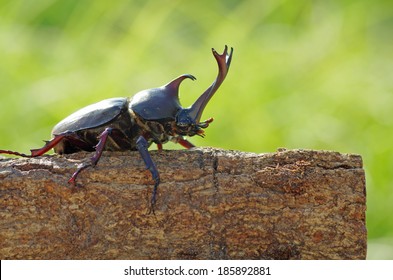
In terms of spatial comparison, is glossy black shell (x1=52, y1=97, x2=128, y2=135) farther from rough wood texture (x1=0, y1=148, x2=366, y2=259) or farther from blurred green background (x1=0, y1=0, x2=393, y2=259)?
blurred green background (x1=0, y1=0, x2=393, y2=259)

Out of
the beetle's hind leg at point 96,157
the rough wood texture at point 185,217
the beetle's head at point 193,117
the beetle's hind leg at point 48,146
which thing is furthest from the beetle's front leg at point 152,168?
the beetle's hind leg at point 48,146

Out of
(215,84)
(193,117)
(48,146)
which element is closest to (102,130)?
(48,146)

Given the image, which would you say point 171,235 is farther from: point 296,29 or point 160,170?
point 296,29

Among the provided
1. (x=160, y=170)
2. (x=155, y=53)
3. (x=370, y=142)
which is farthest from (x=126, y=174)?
(x=155, y=53)

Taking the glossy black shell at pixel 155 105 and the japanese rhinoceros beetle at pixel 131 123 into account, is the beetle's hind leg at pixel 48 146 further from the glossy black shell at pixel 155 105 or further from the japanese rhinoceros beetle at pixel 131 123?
the glossy black shell at pixel 155 105

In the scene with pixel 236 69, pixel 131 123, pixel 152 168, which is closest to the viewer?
pixel 152 168

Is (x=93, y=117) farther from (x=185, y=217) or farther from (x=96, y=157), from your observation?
(x=185, y=217)
